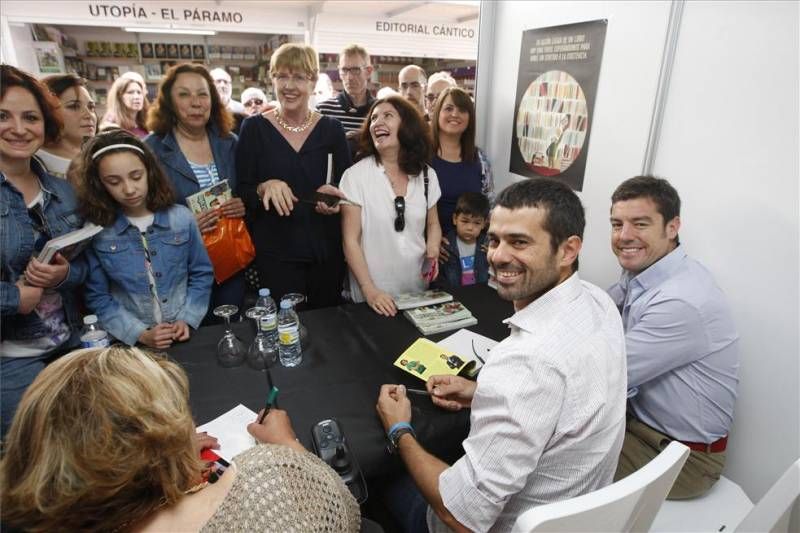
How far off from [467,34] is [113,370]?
794 centimetres

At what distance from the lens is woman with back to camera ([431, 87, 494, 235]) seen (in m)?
2.62

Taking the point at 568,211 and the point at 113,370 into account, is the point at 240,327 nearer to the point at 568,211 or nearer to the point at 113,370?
the point at 113,370

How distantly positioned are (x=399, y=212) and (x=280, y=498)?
1616mm

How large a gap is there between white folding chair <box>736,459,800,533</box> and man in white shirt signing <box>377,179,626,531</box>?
36cm

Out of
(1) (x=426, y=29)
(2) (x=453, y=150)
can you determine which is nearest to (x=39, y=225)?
(2) (x=453, y=150)

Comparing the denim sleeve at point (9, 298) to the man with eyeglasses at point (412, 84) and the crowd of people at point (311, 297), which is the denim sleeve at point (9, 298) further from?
the man with eyeglasses at point (412, 84)

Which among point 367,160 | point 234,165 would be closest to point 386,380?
point 367,160

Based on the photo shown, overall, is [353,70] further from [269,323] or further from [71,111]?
[269,323]

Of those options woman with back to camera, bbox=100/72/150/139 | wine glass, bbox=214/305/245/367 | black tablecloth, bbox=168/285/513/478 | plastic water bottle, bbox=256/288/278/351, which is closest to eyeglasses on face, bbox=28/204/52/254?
black tablecloth, bbox=168/285/513/478

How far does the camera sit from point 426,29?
22.4 feet

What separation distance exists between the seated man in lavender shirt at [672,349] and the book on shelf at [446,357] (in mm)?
539

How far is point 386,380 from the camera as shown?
4.77ft

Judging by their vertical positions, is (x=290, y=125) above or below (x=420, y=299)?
above

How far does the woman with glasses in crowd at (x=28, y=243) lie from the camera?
1587 mm
